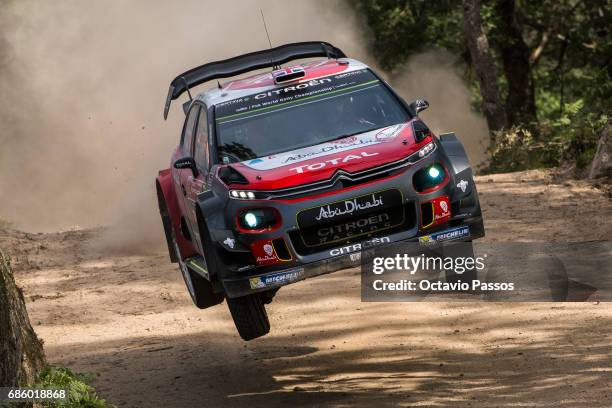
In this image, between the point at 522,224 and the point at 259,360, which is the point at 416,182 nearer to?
the point at 259,360

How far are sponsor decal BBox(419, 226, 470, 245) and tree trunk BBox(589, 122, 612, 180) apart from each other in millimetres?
7268

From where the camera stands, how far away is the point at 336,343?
10125 mm

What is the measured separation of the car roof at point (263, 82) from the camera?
9.32 m

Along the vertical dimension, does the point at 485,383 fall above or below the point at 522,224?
above

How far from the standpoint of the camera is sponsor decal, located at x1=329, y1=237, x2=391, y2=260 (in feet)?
25.8

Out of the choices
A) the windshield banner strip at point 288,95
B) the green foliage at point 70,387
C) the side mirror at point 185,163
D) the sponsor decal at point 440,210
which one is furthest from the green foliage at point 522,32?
the green foliage at point 70,387

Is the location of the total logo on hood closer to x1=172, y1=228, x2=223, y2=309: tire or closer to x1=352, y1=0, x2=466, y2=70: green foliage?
x1=172, y1=228, x2=223, y2=309: tire

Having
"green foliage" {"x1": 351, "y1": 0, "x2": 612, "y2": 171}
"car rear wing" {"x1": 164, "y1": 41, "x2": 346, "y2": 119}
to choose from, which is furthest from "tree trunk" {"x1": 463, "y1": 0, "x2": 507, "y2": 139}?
"car rear wing" {"x1": 164, "y1": 41, "x2": 346, "y2": 119}

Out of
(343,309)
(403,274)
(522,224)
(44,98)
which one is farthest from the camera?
(44,98)

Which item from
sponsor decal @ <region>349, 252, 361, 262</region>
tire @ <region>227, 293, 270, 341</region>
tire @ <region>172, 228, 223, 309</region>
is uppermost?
sponsor decal @ <region>349, 252, 361, 262</region>

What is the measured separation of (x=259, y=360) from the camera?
396 inches

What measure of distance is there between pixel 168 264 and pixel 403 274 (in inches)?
253

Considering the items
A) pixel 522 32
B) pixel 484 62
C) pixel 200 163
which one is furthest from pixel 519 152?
pixel 200 163

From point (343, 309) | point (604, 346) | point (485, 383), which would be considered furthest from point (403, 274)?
point (343, 309)
